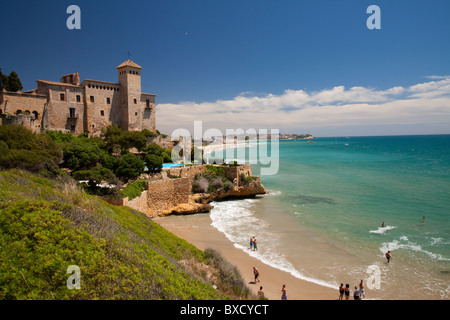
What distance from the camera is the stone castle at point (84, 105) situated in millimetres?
23328

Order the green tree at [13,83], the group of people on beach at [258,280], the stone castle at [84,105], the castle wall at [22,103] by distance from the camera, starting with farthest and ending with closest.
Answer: the green tree at [13,83] < the stone castle at [84,105] < the castle wall at [22,103] < the group of people on beach at [258,280]

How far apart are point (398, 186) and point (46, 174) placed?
3413cm

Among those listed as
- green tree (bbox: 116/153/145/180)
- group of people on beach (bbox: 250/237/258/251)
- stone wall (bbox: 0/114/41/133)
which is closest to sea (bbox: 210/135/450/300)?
group of people on beach (bbox: 250/237/258/251)

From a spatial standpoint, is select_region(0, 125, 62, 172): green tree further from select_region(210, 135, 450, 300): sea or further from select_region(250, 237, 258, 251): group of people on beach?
select_region(250, 237, 258, 251): group of people on beach

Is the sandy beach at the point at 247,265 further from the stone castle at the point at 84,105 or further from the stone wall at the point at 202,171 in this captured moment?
the stone castle at the point at 84,105

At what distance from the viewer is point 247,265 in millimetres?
12070

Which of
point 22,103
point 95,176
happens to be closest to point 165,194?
point 95,176

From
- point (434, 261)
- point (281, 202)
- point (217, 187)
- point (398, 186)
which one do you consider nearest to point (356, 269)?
point (434, 261)

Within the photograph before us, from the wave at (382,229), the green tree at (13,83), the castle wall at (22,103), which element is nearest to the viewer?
the wave at (382,229)

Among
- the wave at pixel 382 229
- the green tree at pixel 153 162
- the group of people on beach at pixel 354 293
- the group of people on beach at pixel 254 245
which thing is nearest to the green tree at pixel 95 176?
the green tree at pixel 153 162

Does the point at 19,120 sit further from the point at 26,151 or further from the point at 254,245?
the point at 254,245

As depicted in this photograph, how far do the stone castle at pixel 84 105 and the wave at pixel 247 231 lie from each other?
16305mm

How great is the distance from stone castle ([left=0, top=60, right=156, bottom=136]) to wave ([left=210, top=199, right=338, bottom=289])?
53.5 feet

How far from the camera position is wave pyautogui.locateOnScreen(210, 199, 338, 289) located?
39.6ft
